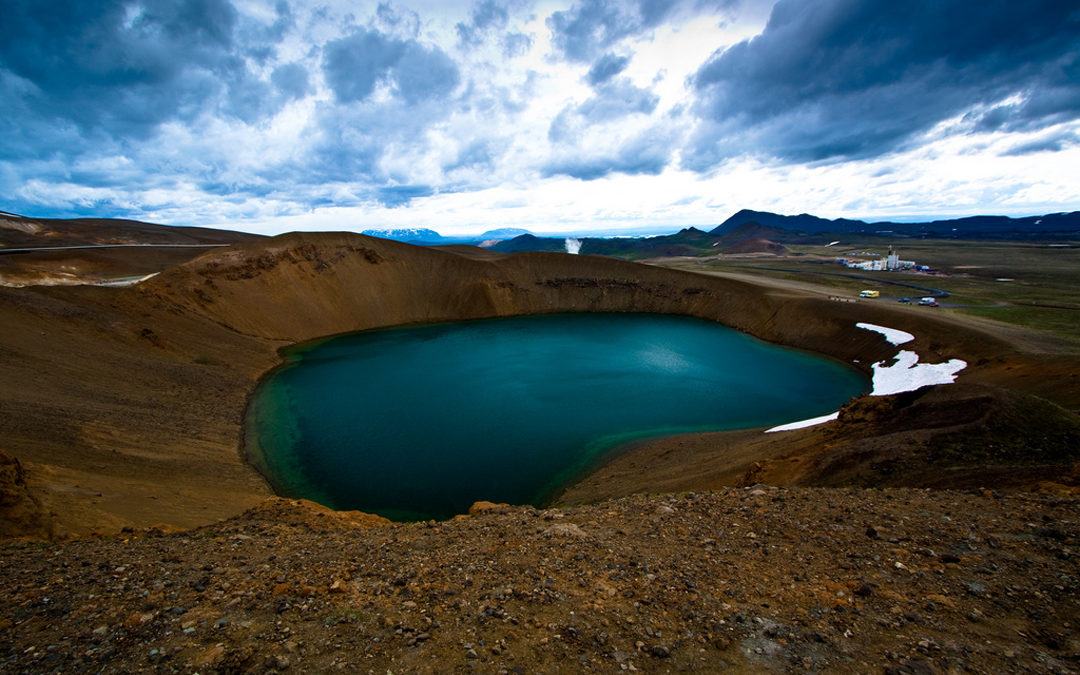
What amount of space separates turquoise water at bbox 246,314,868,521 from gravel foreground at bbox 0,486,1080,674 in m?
9.18

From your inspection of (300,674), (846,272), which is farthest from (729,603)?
(846,272)

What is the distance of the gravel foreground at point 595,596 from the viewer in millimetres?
5031

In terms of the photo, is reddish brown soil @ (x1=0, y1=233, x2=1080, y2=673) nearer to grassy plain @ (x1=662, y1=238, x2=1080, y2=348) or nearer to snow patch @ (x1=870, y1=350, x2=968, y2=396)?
snow patch @ (x1=870, y1=350, x2=968, y2=396)

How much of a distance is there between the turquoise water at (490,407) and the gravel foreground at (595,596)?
9179 mm

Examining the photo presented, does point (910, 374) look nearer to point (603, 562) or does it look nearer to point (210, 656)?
point (603, 562)

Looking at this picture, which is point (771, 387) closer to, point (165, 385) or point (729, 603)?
point (729, 603)

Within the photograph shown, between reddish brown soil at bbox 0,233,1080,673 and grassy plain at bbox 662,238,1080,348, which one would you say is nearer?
reddish brown soil at bbox 0,233,1080,673

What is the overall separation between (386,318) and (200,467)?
134 ft

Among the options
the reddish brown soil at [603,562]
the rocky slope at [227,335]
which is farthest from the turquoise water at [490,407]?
the reddish brown soil at [603,562]

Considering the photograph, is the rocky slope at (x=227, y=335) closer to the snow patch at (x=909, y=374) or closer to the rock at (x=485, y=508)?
the snow patch at (x=909, y=374)

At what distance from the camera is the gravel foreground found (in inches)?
198

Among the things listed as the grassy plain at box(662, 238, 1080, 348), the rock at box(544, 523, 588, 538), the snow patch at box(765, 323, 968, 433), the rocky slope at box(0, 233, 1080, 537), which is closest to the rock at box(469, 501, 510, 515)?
the rock at box(544, 523, 588, 538)

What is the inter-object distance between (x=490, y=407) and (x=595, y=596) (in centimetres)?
2137

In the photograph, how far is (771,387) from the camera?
103ft
